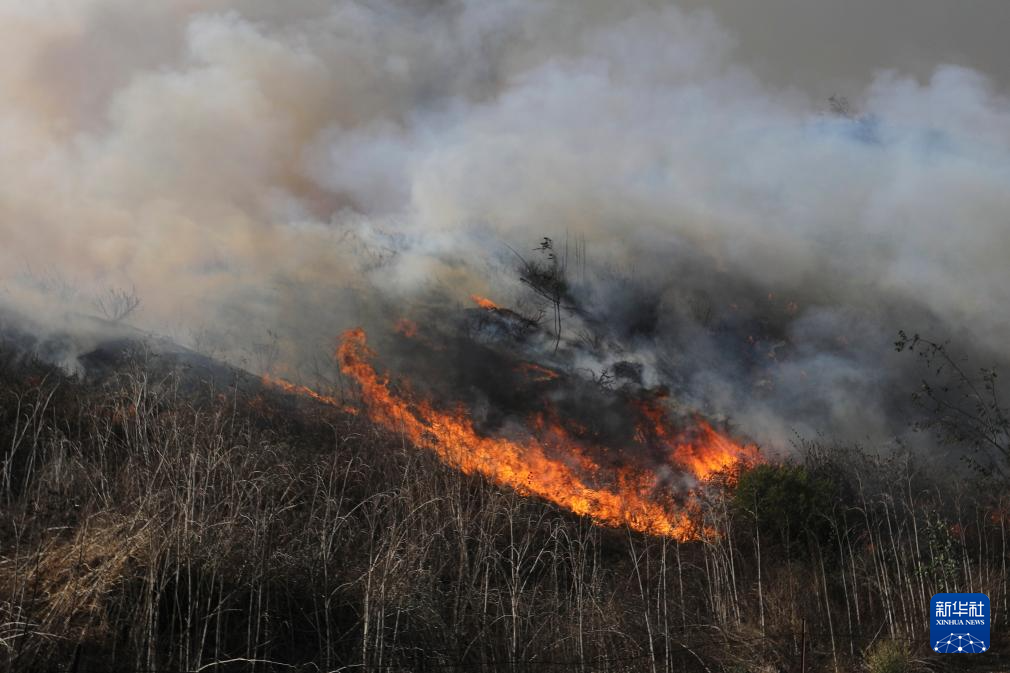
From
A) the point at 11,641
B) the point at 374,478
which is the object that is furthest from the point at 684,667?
the point at 374,478

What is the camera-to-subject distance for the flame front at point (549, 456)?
35406mm

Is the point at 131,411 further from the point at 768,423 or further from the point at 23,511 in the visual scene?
the point at 768,423

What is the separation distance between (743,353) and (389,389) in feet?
94.6

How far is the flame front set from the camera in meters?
35.4

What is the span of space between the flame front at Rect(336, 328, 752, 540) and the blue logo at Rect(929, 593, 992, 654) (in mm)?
12945

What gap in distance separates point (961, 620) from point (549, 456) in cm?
2224

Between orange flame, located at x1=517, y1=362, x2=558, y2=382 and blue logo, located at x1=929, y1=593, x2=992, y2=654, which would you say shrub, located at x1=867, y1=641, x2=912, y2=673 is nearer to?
blue logo, located at x1=929, y1=593, x2=992, y2=654

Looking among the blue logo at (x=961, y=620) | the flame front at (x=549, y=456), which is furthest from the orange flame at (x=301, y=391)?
the blue logo at (x=961, y=620)

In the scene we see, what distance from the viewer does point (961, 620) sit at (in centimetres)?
2002

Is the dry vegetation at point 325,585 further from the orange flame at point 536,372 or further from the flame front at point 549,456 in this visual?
the orange flame at point 536,372

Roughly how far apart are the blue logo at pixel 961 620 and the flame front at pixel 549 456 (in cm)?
1295

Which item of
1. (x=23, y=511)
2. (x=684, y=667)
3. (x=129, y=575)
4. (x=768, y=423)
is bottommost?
(x=684, y=667)

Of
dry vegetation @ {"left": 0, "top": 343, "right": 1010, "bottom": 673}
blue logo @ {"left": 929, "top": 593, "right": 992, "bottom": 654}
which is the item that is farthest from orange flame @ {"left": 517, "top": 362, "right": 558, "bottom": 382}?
blue logo @ {"left": 929, "top": 593, "right": 992, "bottom": 654}

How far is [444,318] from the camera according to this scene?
50125 millimetres
